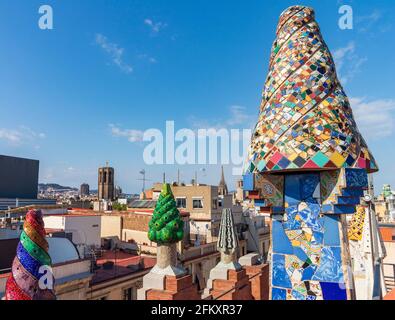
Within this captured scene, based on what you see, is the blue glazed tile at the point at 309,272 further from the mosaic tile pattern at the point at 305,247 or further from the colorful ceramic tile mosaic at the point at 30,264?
the colorful ceramic tile mosaic at the point at 30,264

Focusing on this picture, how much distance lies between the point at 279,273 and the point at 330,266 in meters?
0.93

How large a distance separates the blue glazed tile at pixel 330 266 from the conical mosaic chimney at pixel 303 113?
1.49 metres

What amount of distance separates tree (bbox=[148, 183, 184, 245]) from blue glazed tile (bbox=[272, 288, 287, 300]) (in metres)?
4.41

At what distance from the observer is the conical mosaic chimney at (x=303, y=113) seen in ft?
18.0

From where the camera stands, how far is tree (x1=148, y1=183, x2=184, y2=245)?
1010 centimetres

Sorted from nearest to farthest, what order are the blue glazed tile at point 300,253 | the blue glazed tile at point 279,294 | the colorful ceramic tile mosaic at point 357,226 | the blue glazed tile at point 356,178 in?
the blue glazed tile at point 356,178 → the blue glazed tile at point 300,253 → the blue glazed tile at point 279,294 → the colorful ceramic tile mosaic at point 357,226

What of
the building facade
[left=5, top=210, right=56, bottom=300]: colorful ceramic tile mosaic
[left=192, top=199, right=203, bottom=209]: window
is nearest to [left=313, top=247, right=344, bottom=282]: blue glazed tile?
[left=5, top=210, right=56, bottom=300]: colorful ceramic tile mosaic

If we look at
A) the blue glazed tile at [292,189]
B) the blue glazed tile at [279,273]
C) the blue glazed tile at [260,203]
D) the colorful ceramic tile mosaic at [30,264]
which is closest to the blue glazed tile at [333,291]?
the blue glazed tile at [279,273]

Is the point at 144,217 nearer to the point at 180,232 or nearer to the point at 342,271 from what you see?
the point at 180,232

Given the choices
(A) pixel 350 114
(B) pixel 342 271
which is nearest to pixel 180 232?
(B) pixel 342 271

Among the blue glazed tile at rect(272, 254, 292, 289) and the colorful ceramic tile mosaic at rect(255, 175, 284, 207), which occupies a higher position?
the colorful ceramic tile mosaic at rect(255, 175, 284, 207)

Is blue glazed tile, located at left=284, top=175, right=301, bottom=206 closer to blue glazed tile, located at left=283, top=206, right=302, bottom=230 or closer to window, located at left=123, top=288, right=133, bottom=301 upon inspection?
blue glazed tile, located at left=283, top=206, right=302, bottom=230
